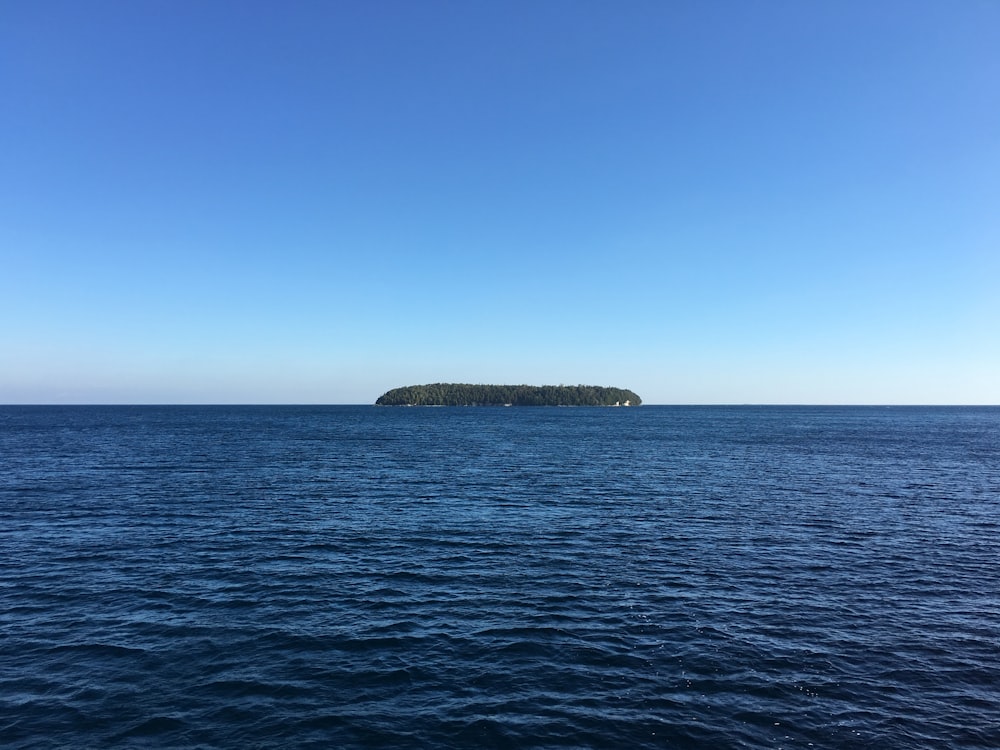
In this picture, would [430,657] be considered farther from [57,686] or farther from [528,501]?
[528,501]

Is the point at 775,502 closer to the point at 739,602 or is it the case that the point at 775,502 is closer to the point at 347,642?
the point at 739,602

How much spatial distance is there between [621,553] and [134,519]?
119 feet

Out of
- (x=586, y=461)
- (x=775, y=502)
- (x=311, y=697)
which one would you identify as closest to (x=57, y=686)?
(x=311, y=697)

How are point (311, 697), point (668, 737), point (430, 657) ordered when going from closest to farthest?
point (668, 737), point (311, 697), point (430, 657)

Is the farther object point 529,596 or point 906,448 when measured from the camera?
point 906,448

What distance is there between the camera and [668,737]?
17562mm

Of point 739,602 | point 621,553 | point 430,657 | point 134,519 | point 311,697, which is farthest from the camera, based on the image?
point 134,519

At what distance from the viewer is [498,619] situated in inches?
1018

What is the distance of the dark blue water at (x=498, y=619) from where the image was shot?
59.8 ft

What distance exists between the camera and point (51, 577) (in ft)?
102

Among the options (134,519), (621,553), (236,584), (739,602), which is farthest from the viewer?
(134,519)

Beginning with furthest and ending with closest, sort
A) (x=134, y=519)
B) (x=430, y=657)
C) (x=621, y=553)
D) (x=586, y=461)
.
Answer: (x=586, y=461) < (x=134, y=519) < (x=621, y=553) < (x=430, y=657)

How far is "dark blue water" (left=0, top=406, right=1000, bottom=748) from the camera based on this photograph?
18.2 m

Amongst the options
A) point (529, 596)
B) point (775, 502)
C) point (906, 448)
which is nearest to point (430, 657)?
point (529, 596)
